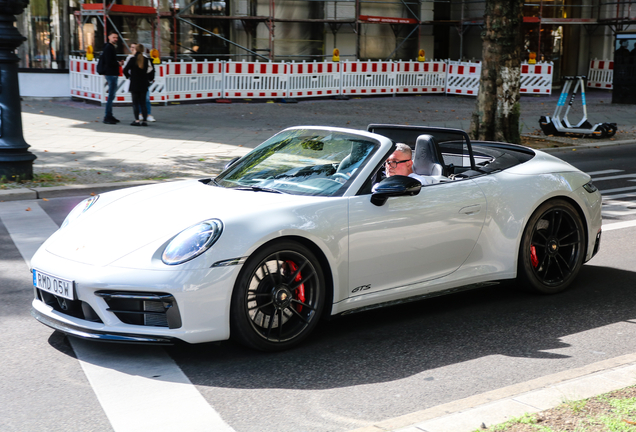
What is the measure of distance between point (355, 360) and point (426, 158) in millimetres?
1747

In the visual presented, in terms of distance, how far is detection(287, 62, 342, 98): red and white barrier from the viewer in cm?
2505

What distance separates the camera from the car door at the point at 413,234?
4.89 m

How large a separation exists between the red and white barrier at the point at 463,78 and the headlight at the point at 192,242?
2419 cm

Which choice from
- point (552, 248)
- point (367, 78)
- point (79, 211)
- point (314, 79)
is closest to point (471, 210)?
A: point (552, 248)

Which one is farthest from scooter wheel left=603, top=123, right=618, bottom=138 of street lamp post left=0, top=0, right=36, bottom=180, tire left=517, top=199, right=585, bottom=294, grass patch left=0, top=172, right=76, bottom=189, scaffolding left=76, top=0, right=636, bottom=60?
scaffolding left=76, top=0, right=636, bottom=60

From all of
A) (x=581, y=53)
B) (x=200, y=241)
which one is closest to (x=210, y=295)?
(x=200, y=241)

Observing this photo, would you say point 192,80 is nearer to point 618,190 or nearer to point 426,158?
point 618,190

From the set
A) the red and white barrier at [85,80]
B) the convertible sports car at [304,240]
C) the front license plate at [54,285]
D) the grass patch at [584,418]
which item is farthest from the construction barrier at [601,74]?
the front license plate at [54,285]

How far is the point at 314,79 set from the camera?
25.5 m

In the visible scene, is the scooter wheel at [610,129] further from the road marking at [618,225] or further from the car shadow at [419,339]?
the car shadow at [419,339]

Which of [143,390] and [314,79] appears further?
[314,79]

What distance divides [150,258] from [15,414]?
3.45ft

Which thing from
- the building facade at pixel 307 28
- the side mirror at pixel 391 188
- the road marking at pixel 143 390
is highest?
the building facade at pixel 307 28

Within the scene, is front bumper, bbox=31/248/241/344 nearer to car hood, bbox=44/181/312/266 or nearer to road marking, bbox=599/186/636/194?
car hood, bbox=44/181/312/266
